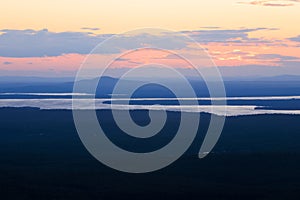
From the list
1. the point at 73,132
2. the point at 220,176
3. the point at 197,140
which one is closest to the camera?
the point at 220,176

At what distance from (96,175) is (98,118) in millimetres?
43850

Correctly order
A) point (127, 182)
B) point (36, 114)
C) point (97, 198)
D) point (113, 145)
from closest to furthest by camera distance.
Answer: point (97, 198)
point (127, 182)
point (113, 145)
point (36, 114)

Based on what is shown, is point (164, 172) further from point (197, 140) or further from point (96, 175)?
point (197, 140)

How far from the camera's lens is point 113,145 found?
5356cm

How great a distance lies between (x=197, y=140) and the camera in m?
57.3

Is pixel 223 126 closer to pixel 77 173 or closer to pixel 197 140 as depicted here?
pixel 197 140

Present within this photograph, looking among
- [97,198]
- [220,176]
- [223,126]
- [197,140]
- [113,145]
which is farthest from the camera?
[223,126]

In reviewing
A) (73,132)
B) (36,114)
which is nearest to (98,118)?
(36,114)

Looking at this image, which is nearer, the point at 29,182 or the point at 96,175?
the point at 29,182

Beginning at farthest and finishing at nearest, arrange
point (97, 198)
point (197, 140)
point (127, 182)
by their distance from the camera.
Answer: point (197, 140) → point (127, 182) → point (97, 198)

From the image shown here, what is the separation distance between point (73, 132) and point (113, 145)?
511 inches

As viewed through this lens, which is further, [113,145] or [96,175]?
[113,145]

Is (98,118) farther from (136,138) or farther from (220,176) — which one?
(220,176)

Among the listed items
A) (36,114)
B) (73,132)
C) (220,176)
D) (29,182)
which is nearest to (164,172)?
(220,176)
